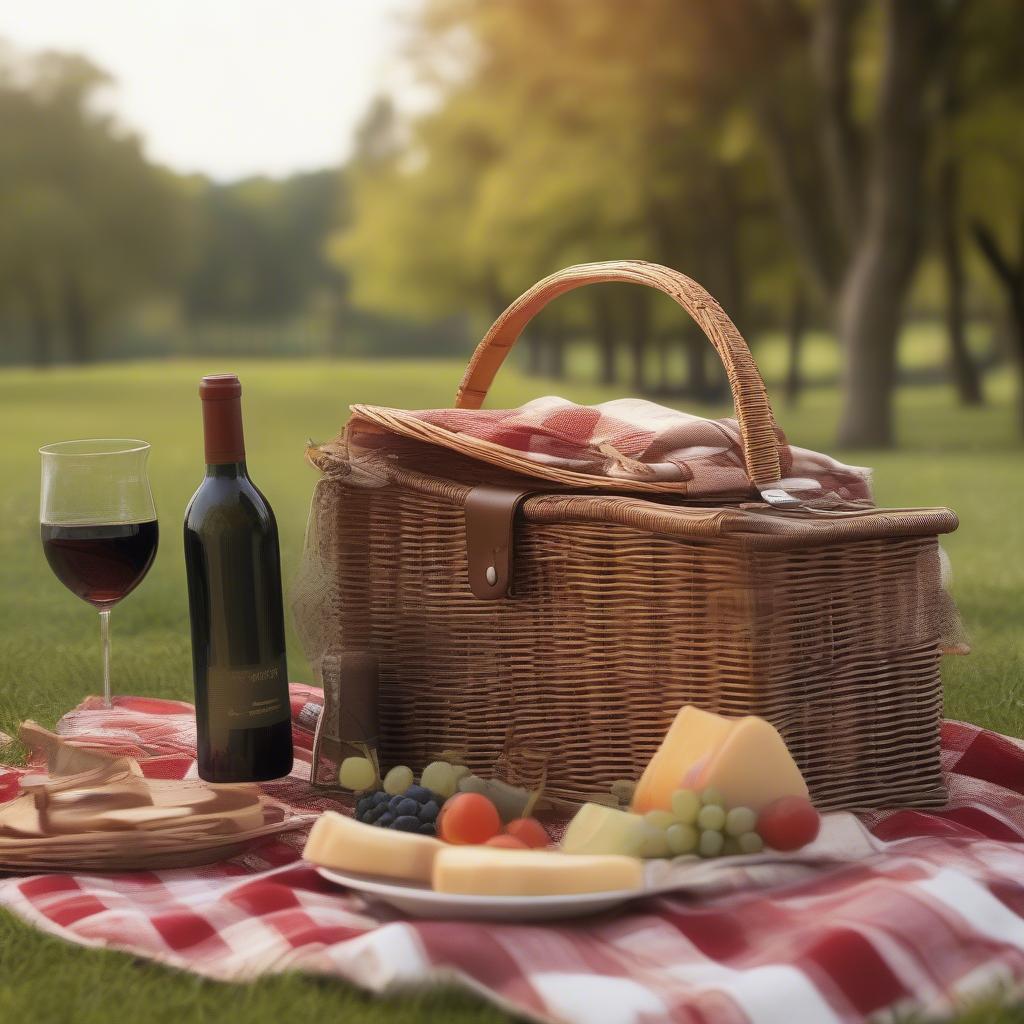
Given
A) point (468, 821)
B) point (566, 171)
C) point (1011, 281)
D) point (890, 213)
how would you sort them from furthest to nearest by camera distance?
1. point (566, 171)
2. point (1011, 281)
3. point (890, 213)
4. point (468, 821)

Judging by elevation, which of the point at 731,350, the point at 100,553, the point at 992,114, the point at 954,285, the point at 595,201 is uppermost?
the point at 595,201

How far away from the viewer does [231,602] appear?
2.48 metres

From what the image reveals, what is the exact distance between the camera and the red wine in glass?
248 cm

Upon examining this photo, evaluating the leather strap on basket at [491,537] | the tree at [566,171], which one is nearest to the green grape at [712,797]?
the leather strap on basket at [491,537]

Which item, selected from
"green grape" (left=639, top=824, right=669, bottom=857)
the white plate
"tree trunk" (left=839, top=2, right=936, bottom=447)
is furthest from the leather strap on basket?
"tree trunk" (left=839, top=2, right=936, bottom=447)

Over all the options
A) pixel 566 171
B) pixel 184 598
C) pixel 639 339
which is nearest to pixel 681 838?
pixel 184 598

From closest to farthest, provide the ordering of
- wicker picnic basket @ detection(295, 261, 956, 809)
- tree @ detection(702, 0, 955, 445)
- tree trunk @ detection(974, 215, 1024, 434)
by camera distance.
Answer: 1. wicker picnic basket @ detection(295, 261, 956, 809)
2. tree @ detection(702, 0, 955, 445)
3. tree trunk @ detection(974, 215, 1024, 434)

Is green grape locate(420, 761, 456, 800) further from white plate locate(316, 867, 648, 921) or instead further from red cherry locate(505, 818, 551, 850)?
white plate locate(316, 867, 648, 921)

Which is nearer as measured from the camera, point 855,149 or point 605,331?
point 855,149

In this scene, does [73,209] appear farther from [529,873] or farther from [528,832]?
[529,873]

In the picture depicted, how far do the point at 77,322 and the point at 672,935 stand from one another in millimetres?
34617

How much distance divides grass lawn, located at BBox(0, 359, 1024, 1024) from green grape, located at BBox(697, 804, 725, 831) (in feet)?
1.57

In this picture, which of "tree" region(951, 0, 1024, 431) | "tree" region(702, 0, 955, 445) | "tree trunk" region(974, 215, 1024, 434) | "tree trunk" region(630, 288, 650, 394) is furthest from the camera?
"tree trunk" region(630, 288, 650, 394)

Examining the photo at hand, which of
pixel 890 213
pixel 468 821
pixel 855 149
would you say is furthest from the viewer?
pixel 855 149
